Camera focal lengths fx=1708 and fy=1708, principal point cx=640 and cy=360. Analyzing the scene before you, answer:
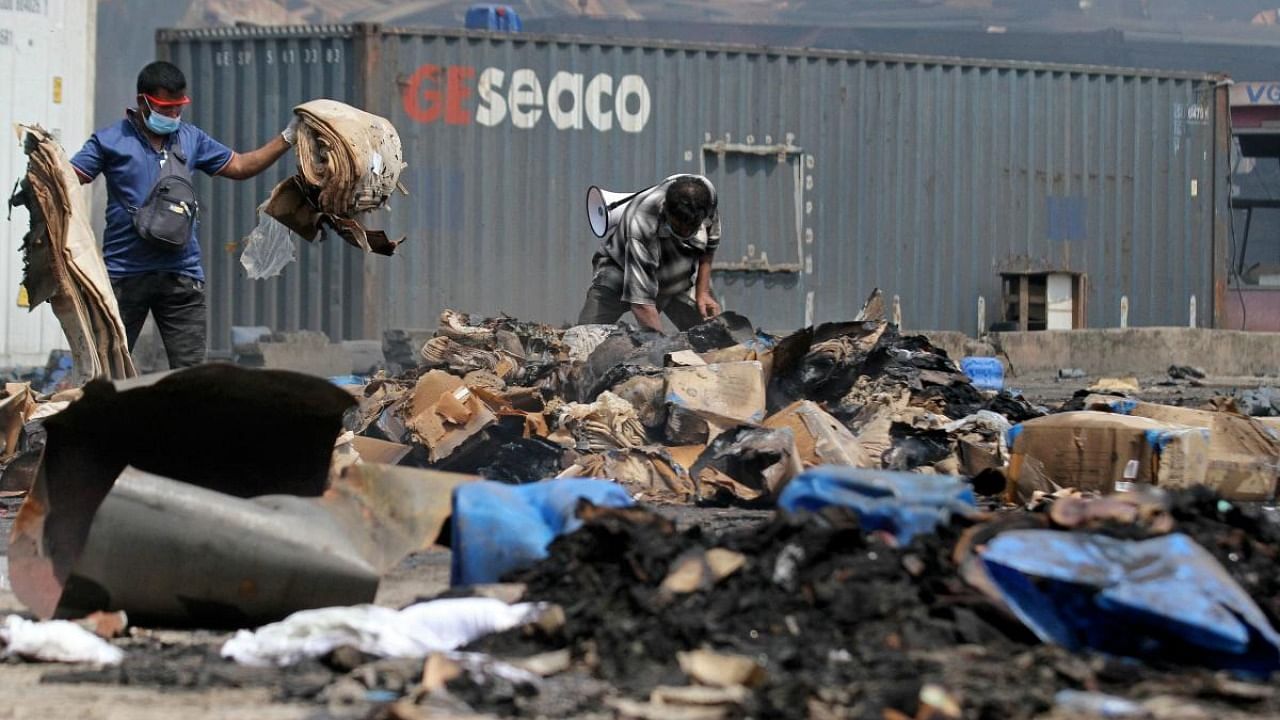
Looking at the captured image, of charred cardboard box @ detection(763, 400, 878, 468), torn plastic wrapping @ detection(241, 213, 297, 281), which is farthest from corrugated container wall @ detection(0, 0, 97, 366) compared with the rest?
charred cardboard box @ detection(763, 400, 878, 468)

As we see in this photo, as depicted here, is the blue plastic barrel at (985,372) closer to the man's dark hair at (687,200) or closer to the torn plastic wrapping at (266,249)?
the man's dark hair at (687,200)

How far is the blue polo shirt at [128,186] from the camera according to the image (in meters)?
6.20

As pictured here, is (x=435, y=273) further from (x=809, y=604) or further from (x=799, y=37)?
(x=799, y=37)

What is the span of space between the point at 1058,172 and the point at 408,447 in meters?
13.1

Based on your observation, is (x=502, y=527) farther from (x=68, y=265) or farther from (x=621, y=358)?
(x=621, y=358)

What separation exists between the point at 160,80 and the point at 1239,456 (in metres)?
4.14

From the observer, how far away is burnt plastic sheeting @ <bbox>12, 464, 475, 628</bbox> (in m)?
3.79

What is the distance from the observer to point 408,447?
714cm

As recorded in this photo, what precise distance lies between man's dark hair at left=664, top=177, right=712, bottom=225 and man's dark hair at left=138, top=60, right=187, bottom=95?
2.98 meters

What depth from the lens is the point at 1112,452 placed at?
5.84 m

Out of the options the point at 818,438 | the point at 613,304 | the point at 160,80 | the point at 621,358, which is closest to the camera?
the point at 160,80

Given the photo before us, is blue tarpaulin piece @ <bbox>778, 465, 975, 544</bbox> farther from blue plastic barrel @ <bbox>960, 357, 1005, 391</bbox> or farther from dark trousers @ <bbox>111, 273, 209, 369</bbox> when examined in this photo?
blue plastic barrel @ <bbox>960, 357, 1005, 391</bbox>

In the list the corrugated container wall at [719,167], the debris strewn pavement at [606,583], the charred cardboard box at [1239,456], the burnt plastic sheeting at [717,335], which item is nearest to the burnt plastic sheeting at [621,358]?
the burnt plastic sheeting at [717,335]

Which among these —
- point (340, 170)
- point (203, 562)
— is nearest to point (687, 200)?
point (340, 170)
